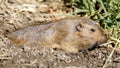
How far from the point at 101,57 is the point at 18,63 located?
132 centimetres

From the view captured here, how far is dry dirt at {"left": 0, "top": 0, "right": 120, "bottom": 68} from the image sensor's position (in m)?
6.05

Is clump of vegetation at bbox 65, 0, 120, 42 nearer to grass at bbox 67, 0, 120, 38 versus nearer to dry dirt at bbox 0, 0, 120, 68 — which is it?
grass at bbox 67, 0, 120, 38

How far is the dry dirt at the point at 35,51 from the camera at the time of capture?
19.9ft

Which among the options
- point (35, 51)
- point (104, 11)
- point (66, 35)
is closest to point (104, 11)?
point (104, 11)

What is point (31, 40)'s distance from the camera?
6672 mm

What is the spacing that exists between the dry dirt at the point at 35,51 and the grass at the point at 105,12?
10.2 inches

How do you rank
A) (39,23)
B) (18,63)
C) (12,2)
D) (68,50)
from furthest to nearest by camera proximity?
(12,2) < (39,23) < (68,50) < (18,63)

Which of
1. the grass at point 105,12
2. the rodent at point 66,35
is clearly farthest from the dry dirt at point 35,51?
the grass at point 105,12

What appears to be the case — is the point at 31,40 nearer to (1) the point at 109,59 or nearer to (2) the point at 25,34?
(2) the point at 25,34

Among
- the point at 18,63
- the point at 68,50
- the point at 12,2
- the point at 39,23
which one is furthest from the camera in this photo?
the point at 12,2

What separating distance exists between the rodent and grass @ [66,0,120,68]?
38cm

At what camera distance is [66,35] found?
674 cm

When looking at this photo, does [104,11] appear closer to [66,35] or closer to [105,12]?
[105,12]

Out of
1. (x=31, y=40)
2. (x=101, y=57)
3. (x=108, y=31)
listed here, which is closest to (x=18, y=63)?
(x=31, y=40)
